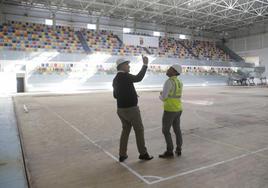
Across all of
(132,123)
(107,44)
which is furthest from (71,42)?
(132,123)

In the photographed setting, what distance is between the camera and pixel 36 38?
27.3 m

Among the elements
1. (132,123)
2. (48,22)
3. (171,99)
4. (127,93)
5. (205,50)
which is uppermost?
(48,22)

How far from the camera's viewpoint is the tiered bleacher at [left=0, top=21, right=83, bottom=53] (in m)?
25.5

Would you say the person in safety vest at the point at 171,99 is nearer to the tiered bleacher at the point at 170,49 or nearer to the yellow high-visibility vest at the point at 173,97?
the yellow high-visibility vest at the point at 173,97

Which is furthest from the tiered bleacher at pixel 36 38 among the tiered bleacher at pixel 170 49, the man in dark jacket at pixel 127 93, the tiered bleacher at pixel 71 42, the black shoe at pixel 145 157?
the black shoe at pixel 145 157

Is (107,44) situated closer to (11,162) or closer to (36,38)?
(36,38)

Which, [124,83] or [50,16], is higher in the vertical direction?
[50,16]

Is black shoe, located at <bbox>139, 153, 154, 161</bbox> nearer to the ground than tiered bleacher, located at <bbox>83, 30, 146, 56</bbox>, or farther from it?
nearer to the ground

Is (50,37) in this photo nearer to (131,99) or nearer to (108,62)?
(108,62)

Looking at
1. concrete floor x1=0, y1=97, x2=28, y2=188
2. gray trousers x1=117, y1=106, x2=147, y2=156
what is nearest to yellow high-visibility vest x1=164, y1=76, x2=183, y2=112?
gray trousers x1=117, y1=106, x2=147, y2=156

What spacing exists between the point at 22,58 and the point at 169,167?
24.5m

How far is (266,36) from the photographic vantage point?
3772 centimetres

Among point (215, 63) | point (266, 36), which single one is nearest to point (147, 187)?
point (215, 63)

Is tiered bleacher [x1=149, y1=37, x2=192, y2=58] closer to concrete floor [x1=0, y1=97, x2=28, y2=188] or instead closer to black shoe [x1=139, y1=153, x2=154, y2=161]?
concrete floor [x1=0, y1=97, x2=28, y2=188]
